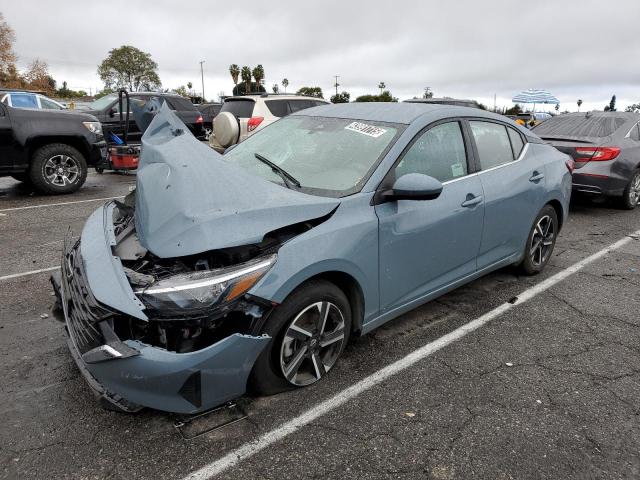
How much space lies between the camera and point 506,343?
342 centimetres

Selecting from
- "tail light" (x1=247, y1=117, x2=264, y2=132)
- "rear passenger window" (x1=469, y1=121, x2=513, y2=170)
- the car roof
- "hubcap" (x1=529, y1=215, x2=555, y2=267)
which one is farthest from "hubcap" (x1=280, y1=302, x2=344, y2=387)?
"tail light" (x1=247, y1=117, x2=264, y2=132)

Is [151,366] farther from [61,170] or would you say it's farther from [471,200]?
[61,170]

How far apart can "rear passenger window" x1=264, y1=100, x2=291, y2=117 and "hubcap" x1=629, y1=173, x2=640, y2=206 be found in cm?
677

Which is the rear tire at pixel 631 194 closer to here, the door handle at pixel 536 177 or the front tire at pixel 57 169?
the door handle at pixel 536 177

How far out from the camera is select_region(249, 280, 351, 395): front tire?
2.48 metres

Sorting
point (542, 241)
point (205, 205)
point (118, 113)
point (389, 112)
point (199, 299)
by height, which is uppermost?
point (118, 113)

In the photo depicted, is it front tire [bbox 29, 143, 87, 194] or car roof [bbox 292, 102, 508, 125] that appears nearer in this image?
car roof [bbox 292, 102, 508, 125]

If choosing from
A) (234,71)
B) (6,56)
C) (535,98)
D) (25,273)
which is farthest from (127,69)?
(25,273)

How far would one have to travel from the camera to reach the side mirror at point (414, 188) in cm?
280

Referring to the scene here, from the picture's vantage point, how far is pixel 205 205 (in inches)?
99.5

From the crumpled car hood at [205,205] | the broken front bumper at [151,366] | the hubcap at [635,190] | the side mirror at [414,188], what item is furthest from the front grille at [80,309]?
the hubcap at [635,190]

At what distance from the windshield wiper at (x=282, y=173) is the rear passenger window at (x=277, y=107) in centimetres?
746

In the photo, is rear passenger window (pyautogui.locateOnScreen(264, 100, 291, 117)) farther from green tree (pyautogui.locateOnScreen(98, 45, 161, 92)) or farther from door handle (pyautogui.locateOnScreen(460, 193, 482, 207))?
green tree (pyautogui.locateOnScreen(98, 45, 161, 92))

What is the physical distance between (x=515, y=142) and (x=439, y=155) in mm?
1234
